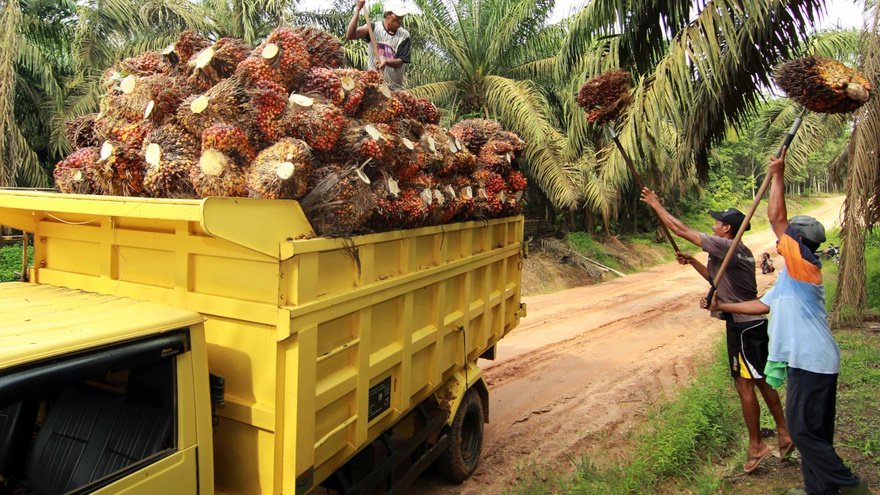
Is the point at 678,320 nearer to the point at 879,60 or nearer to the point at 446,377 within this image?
the point at 879,60

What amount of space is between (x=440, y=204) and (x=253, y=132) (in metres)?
1.31

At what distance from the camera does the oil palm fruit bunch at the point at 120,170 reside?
3.00 meters

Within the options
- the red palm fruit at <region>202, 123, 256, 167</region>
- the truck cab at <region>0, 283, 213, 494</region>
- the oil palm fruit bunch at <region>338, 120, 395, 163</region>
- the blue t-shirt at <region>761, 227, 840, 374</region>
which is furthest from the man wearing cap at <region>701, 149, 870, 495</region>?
the truck cab at <region>0, 283, 213, 494</region>

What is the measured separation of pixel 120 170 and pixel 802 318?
13.5 feet

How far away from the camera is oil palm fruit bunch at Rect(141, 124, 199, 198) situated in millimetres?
2867

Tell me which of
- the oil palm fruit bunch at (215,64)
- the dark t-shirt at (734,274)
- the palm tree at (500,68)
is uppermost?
the palm tree at (500,68)

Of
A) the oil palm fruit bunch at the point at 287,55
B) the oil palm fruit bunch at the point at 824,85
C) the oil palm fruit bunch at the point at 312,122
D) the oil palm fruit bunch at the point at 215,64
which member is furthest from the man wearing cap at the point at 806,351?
the oil palm fruit bunch at the point at 215,64

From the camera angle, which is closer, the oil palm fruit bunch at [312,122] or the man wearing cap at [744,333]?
the oil palm fruit bunch at [312,122]

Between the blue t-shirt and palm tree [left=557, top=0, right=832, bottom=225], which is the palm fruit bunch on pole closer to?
the blue t-shirt

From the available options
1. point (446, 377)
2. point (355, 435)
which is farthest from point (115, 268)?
point (446, 377)

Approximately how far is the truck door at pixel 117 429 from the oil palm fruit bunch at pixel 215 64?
157cm

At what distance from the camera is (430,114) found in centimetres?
458

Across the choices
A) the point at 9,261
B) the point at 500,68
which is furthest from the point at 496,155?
the point at 9,261

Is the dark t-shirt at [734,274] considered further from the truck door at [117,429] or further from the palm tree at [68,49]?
the palm tree at [68,49]
